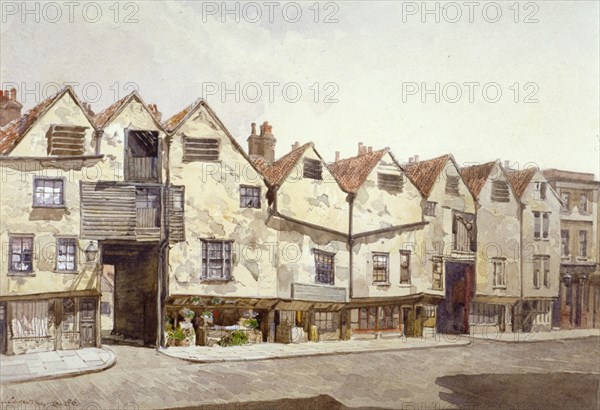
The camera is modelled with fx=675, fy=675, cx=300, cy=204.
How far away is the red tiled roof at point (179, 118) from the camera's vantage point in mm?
5848

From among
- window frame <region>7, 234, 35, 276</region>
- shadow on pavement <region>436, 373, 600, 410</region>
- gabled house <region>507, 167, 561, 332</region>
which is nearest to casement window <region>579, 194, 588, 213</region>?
gabled house <region>507, 167, 561, 332</region>

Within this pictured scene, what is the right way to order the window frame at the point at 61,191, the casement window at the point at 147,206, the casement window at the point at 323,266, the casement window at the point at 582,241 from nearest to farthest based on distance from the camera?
the window frame at the point at 61,191 < the casement window at the point at 147,206 < the casement window at the point at 323,266 < the casement window at the point at 582,241

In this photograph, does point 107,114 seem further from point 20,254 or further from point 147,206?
point 20,254

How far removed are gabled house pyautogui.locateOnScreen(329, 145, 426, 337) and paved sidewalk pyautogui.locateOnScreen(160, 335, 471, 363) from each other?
0.42ft

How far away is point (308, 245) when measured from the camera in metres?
6.38

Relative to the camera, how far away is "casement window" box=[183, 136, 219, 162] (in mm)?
6125

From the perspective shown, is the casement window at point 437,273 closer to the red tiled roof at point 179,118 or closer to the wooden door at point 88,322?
the red tiled roof at point 179,118

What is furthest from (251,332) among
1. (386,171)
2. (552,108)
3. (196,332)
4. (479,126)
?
(552,108)

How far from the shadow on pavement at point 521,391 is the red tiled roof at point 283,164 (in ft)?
7.83

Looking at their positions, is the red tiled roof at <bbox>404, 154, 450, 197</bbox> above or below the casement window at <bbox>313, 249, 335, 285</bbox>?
above

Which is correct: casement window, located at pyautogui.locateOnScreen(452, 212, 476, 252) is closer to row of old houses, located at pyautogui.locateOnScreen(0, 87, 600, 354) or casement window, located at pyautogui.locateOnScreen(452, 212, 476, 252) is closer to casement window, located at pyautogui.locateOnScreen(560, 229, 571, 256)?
row of old houses, located at pyautogui.locateOnScreen(0, 87, 600, 354)

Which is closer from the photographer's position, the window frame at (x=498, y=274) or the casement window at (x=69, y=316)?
the casement window at (x=69, y=316)

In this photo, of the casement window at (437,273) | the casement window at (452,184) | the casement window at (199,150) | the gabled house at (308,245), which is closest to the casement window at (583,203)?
the casement window at (452,184)

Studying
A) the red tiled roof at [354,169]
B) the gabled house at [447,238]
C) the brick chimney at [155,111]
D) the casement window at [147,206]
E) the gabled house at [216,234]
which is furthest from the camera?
the gabled house at [447,238]
